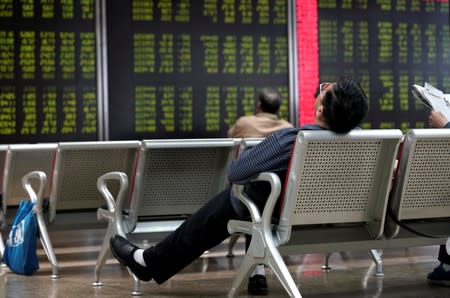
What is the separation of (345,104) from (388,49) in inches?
212

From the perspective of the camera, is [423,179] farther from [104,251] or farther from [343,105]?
[104,251]

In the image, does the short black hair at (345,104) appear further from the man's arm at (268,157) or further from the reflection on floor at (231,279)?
the reflection on floor at (231,279)

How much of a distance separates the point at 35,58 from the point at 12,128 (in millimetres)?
645

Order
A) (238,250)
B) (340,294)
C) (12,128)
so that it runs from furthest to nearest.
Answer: (12,128) → (238,250) → (340,294)

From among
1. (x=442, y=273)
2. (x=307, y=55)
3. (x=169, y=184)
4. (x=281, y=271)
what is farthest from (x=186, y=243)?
(x=307, y=55)

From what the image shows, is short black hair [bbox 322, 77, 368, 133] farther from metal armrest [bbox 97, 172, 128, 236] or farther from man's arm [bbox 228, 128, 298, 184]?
metal armrest [bbox 97, 172, 128, 236]

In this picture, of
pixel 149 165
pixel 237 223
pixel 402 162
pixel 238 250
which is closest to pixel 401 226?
pixel 402 162

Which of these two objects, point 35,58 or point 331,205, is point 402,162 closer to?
point 331,205

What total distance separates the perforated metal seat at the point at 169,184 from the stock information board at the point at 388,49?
391 cm

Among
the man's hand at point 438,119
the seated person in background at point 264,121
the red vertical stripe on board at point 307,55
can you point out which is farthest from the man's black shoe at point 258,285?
the red vertical stripe on board at point 307,55

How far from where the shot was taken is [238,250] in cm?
685

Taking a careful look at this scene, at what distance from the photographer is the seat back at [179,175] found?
4.79 meters

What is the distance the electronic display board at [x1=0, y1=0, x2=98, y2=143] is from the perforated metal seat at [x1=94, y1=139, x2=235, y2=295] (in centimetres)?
312

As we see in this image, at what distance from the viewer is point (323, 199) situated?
3863 mm
